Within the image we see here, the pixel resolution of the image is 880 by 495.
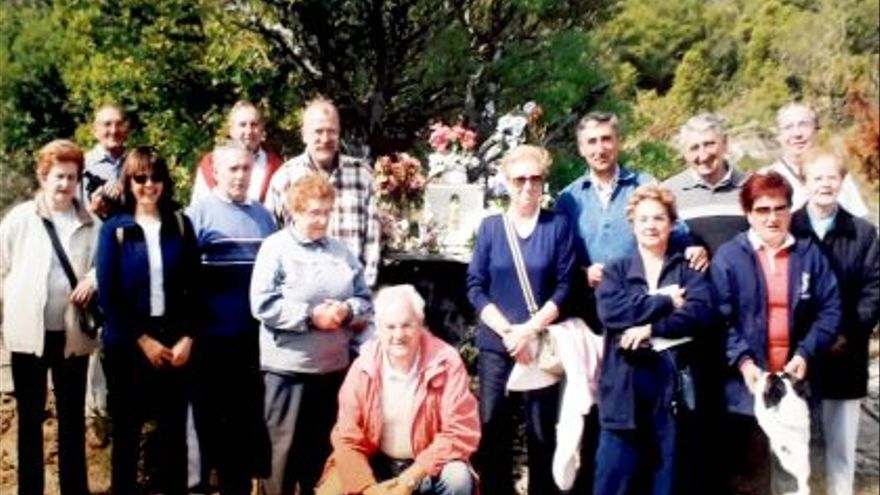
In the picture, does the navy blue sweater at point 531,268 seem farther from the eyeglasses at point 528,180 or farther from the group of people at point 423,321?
the eyeglasses at point 528,180

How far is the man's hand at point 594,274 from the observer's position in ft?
12.1

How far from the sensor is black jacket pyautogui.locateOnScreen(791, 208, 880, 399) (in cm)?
365

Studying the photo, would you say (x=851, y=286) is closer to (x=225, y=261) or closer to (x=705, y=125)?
(x=705, y=125)

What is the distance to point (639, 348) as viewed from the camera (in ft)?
11.6

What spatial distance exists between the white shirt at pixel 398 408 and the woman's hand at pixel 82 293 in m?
1.01

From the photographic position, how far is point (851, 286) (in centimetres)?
368

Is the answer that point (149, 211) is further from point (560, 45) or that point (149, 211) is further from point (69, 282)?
point (560, 45)

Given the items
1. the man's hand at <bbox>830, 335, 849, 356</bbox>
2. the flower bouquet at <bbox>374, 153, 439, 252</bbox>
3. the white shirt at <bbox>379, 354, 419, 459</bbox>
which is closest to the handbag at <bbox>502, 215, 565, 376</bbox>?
the white shirt at <bbox>379, 354, 419, 459</bbox>

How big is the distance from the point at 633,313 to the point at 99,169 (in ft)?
6.80

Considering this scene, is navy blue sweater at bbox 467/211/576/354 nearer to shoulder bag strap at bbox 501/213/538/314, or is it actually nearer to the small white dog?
shoulder bag strap at bbox 501/213/538/314

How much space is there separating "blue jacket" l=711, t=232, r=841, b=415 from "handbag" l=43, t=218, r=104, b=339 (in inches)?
78.7

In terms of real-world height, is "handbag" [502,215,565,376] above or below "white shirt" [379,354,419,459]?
above

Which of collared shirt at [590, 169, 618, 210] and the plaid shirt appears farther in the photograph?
the plaid shirt

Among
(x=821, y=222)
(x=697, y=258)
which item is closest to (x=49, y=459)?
(x=697, y=258)
